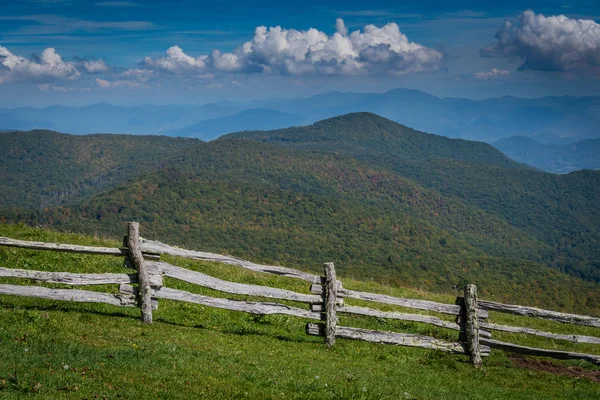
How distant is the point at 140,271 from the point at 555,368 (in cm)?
1199

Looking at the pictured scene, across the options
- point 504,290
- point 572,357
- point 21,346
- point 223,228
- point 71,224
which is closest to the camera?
point 21,346

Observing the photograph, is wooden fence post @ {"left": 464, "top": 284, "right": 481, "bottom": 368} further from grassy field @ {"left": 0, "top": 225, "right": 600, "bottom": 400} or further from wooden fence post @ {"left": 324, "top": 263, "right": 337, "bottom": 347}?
wooden fence post @ {"left": 324, "top": 263, "right": 337, "bottom": 347}

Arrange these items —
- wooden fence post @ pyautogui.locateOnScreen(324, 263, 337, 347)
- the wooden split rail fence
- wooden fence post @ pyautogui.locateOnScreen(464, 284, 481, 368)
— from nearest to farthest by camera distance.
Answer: the wooden split rail fence < wooden fence post @ pyautogui.locateOnScreen(324, 263, 337, 347) < wooden fence post @ pyautogui.locateOnScreen(464, 284, 481, 368)

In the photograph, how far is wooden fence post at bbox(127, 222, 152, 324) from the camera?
1318 cm

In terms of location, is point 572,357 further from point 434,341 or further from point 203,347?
point 203,347

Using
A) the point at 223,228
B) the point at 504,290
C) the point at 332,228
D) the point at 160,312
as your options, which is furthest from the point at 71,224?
the point at 160,312

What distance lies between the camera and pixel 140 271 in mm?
13156

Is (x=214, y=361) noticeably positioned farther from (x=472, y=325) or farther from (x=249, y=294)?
(x=472, y=325)

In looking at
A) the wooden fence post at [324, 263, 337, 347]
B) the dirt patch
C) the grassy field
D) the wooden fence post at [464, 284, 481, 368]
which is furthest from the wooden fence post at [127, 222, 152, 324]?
the dirt patch

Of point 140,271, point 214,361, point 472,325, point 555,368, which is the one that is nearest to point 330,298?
point 214,361

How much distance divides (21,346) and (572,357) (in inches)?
564

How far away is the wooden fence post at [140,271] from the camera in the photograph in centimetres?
1318

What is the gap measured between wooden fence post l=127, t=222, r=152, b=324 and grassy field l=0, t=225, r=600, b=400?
0.38m

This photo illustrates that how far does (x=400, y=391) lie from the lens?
11297mm
